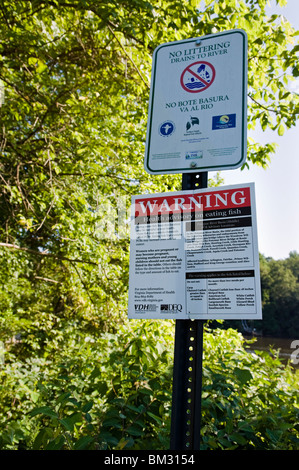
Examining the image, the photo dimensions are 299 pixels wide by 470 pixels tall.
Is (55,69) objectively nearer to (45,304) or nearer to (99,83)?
(99,83)

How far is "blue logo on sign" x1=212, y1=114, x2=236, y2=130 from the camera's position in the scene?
4.53ft

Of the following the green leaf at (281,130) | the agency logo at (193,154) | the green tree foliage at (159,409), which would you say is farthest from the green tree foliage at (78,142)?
the agency logo at (193,154)

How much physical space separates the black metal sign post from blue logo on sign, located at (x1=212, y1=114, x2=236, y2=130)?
0.69m

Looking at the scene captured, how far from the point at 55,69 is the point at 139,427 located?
23.5 ft

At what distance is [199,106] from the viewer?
1.44 meters

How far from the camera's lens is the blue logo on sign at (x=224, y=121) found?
4.53ft

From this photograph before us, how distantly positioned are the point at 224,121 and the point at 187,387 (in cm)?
92

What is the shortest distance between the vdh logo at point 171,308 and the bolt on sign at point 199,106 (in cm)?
49

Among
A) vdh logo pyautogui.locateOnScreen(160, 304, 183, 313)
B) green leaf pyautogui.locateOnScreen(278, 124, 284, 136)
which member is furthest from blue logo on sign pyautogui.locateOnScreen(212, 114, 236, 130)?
green leaf pyautogui.locateOnScreen(278, 124, 284, 136)

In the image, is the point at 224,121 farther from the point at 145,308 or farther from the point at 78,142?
the point at 78,142

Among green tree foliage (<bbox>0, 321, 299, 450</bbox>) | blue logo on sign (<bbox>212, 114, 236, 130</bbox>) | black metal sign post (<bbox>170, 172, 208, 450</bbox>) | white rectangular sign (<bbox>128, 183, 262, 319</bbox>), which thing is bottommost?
green tree foliage (<bbox>0, 321, 299, 450</bbox>)

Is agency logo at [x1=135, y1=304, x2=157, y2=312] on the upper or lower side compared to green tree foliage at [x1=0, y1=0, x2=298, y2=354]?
lower

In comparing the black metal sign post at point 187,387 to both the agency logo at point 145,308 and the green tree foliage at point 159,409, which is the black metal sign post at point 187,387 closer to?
the agency logo at point 145,308

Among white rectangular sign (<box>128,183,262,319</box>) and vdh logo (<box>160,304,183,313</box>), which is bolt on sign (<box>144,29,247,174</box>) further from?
vdh logo (<box>160,304,183,313</box>)
